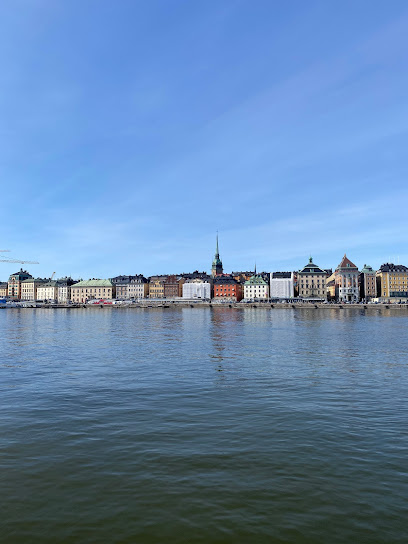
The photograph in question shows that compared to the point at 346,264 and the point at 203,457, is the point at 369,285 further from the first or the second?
the point at 203,457

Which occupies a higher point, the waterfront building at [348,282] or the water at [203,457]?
the waterfront building at [348,282]

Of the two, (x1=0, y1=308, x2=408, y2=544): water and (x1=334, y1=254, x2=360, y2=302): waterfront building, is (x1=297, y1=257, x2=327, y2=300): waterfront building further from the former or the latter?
(x1=0, y1=308, x2=408, y2=544): water

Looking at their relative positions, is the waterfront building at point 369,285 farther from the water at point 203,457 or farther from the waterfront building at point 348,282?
the water at point 203,457

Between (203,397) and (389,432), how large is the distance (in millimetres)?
7800

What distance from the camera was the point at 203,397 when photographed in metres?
18.1

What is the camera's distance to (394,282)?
182625 mm

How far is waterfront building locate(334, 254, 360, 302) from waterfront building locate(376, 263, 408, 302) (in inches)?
466

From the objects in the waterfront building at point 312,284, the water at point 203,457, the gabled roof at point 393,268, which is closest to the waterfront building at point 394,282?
the gabled roof at point 393,268

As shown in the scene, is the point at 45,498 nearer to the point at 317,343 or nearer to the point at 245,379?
the point at 245,379

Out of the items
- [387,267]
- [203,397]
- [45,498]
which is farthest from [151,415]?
[387,267]

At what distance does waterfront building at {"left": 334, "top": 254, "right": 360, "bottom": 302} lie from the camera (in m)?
185

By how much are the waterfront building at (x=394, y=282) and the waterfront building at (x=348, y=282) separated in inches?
466

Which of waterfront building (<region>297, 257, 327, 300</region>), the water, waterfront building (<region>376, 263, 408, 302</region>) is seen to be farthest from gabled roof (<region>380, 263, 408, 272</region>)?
the water

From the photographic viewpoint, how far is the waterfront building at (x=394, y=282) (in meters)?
181
